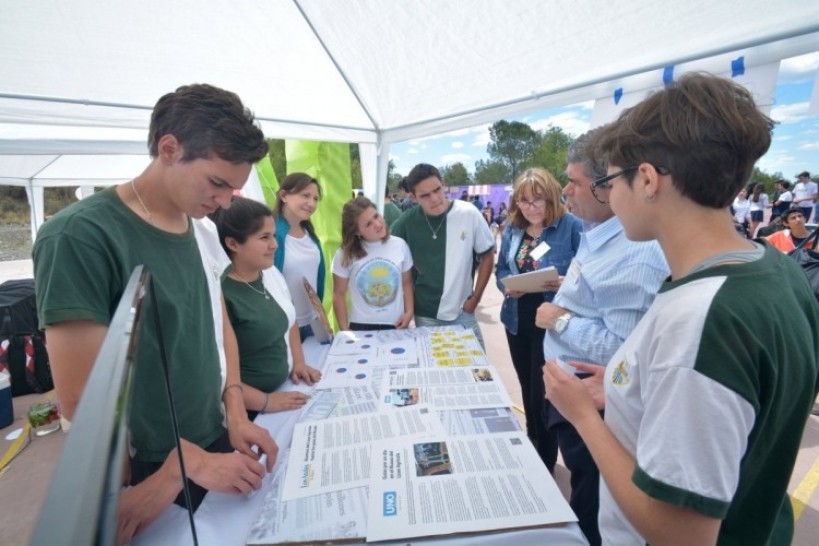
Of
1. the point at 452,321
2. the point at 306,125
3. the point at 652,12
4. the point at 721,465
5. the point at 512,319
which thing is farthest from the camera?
the point at 306,125

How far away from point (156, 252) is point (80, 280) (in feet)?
0.65

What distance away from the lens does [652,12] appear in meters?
1.60

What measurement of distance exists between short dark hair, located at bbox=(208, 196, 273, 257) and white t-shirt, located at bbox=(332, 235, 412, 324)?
0.83m

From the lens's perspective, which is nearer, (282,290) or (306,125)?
(282,290)

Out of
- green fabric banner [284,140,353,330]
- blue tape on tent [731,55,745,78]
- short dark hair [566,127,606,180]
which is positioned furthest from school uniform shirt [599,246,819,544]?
green fabric banner [284,140,353,330]

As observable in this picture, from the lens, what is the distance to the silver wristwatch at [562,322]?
4.63 ft

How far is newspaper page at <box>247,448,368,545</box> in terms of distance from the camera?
82 centimetres

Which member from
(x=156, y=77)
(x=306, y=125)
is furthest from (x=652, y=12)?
(x=156, y=77)

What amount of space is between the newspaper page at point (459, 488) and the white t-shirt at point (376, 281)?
1350 millimetres

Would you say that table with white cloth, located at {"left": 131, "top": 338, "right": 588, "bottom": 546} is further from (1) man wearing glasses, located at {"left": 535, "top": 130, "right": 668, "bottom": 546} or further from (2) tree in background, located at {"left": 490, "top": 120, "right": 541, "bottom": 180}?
(2) tree in background, located at {"left": 490, "top": 120, "right": 541, "bottom": 180}

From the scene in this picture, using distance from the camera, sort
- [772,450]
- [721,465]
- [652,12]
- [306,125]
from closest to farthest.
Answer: [721,465], [772,450], [652,12], [306,125]

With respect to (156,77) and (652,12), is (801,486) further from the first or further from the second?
(156,77)

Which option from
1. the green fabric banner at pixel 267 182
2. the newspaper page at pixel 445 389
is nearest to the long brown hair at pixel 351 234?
the newspaper page at pixel 445 389

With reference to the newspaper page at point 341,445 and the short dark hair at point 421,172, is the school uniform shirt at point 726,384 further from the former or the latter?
the short dark hair at point 421,172
